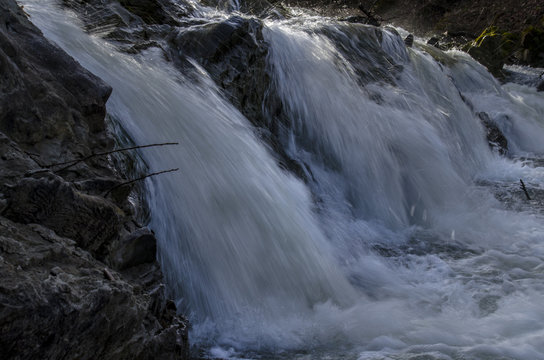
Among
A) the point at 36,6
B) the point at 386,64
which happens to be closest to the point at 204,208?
the point at 36,6

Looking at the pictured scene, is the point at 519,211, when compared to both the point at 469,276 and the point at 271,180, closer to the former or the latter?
the point at 469,276

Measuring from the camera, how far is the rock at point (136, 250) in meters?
2.55

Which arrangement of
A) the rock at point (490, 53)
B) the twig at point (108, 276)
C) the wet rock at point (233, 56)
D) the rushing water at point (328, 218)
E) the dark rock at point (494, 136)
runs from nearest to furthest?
1. the twig at point (108, 276)
2. the rushing water at point (328, 218)
3. the wet rock at point (233, 56)
4. the dark rock at point (494, 136)
5. the rock at point (490, 53)

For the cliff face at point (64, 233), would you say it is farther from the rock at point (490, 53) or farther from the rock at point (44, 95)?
the rock at point (490, 53)

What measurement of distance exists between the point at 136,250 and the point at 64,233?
51cm

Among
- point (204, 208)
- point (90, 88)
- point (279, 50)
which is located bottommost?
point (204, 208)

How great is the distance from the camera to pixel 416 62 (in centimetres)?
933

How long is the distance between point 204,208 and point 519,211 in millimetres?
4113

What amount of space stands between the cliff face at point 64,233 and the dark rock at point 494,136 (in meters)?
7.71

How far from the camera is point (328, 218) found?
5.06m

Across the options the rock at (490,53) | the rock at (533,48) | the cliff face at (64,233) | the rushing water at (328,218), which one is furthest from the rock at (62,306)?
the rock at (533,48)

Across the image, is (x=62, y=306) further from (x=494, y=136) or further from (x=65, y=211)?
(x=494, y=136)

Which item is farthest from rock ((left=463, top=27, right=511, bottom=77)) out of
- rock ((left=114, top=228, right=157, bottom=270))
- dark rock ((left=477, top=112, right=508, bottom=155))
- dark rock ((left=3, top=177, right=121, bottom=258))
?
dark rock ((left=3, top=177, right=121, bottom=258))

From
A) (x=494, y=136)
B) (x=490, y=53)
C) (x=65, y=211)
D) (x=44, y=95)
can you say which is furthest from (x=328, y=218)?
(x=490, y=53)
